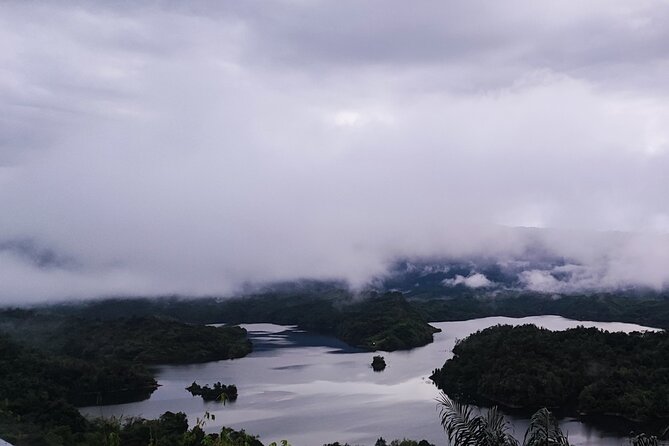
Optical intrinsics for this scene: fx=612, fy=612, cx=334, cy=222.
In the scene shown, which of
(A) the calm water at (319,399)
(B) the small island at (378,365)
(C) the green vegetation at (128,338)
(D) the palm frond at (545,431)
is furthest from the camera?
(C) the green vegetation at (128,338)

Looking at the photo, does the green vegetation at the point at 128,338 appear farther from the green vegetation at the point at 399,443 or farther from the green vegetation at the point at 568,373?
the green vegetation at the point at 399,443

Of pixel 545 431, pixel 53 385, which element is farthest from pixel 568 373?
pixel 545 431

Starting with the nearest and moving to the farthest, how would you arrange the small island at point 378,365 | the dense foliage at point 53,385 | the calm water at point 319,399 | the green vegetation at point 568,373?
the dense foliage at point 53,385 → the calm water at point 319,399 → the green vegetation at point 568,373 → the small island at point 378,365

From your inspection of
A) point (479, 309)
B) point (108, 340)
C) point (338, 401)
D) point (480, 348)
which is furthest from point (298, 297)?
point (338, 401)

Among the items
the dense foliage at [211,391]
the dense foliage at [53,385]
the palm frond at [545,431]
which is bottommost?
the dense foliage at [211,391]

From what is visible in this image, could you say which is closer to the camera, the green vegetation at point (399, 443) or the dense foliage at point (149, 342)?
the green vegetation at point (399, 443)

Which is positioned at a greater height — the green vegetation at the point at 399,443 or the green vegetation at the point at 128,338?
the green vegetation at the point at 128,338

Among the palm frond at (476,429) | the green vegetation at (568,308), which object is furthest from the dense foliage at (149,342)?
the palm frond at (476,429)

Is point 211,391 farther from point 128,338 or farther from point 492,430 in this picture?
point 492,430
